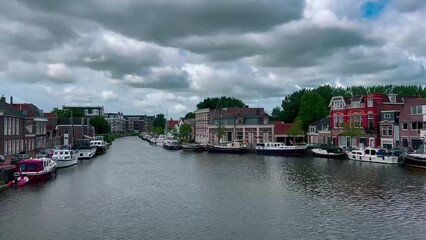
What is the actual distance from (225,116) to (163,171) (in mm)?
64034

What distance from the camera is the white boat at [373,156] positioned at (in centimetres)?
5912

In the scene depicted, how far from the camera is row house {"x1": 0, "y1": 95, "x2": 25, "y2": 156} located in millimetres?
57722

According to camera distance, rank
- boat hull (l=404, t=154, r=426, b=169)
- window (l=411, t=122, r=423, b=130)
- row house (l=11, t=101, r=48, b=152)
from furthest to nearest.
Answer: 1. row house (l=11, t=101, r=48, b=152)
2. window (l=411, t=122, r=423, b=130)
3. boat hull (l=404, t=154, r=426, b=169)

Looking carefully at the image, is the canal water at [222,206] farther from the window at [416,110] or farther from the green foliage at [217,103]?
the green foliage at [217,103]

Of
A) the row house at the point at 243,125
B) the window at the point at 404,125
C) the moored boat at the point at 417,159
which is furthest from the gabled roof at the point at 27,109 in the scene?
the window at the point at 404,125

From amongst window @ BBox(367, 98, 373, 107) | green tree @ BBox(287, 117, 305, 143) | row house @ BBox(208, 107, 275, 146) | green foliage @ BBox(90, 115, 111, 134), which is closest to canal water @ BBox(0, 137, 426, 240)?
window @ BBox(367, 98, 373, 107)

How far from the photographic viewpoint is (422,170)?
50.9 metres

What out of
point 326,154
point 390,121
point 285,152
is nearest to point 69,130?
point 285,152

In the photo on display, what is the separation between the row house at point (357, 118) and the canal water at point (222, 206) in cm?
2501

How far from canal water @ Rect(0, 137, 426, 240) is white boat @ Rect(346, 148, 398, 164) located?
9.10m

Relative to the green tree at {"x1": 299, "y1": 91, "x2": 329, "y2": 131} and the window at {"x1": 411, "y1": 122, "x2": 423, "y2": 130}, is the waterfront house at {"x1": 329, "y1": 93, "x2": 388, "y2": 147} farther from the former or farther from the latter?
the green tree at {"x1": 299, "y1": 91, "x2": 329, "y2": 131}

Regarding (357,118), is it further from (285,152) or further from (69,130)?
(69,130)

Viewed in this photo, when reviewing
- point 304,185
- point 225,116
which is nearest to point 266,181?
point 304,185

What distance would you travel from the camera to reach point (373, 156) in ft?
202
